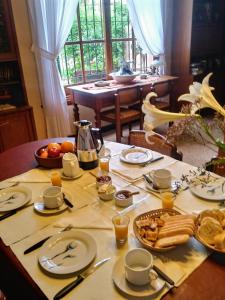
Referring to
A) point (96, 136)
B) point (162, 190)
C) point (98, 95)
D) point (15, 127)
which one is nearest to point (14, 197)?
point (96, 136)

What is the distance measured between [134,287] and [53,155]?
37.4 inches

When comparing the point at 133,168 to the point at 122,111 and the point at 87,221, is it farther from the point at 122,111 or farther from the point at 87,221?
the point at 122,111

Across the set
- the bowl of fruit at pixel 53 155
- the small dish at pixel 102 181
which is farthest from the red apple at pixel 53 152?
the small dish at pixel 102 181

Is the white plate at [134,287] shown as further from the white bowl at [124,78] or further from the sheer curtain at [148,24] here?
the sheer curtain at [148,24]

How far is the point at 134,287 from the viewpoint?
81 cm

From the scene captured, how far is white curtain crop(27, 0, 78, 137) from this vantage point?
3041mm

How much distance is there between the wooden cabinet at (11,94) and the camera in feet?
9.06

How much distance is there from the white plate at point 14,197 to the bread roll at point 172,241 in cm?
65

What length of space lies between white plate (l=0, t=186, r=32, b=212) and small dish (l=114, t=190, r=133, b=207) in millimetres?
419

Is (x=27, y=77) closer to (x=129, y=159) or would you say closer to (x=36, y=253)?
(x=129, y=159)

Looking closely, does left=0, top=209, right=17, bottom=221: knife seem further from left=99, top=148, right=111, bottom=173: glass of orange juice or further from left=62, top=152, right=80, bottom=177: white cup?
left=99, top=148, right=111, bottom=173: glass of orange juice

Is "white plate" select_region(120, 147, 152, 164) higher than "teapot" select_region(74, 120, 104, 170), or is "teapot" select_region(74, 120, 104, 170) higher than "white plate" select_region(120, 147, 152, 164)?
"teapot" select_region(74, 120, 104, 170)

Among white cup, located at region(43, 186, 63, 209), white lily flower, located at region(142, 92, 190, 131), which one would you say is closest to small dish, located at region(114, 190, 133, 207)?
white cup, located at region(43, 186, 63, 209)

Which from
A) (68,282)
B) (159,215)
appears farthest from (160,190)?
(68,282)
